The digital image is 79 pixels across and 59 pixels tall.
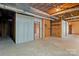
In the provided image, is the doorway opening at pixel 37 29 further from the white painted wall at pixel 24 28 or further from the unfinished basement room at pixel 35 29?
the white painted wall at pixel 24 28

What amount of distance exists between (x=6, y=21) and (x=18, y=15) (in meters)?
4.57

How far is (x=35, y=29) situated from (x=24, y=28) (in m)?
1.75

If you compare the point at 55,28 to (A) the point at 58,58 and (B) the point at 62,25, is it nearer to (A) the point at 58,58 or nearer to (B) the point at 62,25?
(B) the point at 62,25

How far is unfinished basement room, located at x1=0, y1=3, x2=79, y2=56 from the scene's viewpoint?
4699mm

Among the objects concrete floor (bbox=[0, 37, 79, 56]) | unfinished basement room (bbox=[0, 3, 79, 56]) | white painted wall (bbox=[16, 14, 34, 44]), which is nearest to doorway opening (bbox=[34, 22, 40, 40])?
unfinished basement room (bbox=[0, 3, 79, 56])

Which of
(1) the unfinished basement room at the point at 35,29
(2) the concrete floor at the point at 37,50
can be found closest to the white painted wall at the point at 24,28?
(1) the unfinished basement room at the point at 35,29

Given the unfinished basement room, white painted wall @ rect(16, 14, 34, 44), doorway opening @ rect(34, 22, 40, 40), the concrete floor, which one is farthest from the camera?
doorway opening @ rect(34, 22, 40, 40)

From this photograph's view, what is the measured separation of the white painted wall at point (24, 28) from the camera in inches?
261

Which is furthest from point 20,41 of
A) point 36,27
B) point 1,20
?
point 1,20

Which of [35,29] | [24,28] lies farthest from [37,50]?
[35,29]

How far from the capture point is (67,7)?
6785mm

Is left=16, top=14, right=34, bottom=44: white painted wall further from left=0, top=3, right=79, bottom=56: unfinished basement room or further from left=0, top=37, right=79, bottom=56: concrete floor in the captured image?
left=0, top=37, right=79, bottom=56: concrete floor

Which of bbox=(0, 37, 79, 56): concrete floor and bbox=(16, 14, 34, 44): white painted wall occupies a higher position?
bbox=(16, 14, 34, 44): white painted wall

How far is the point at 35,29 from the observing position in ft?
28.9
